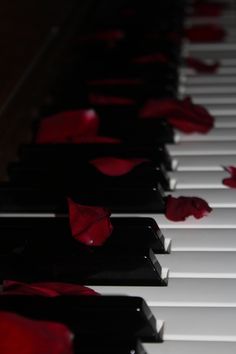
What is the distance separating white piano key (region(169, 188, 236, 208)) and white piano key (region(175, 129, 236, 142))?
226mm

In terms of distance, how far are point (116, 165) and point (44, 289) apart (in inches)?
13.9

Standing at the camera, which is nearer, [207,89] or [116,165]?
[116,165]

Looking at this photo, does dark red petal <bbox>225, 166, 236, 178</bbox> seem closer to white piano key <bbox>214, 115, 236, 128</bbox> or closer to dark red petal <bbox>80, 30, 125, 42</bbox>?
white piano key <bbox>214, 115, 236, 128</bbox>

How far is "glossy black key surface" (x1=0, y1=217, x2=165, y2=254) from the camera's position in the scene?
1191 millimetres

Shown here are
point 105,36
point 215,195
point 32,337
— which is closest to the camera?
point 32,337

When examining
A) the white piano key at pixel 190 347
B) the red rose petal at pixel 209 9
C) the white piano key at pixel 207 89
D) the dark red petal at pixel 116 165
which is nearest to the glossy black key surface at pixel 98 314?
the white piano key at pixel 190 347

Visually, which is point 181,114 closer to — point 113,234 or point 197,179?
point 197,179

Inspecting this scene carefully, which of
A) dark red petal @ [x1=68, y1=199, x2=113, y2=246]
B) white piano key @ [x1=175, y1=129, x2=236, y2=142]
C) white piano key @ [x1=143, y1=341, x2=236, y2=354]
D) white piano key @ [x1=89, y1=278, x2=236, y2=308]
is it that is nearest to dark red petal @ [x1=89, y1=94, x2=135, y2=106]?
white piano key @ [x1=175, y1=129, x2=236, y2=142]

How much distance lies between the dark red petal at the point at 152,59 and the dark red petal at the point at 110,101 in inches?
8.6

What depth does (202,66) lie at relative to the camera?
1926 millimetres

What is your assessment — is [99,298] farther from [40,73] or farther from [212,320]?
[40,73]

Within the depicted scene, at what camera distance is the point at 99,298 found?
3.43 ft

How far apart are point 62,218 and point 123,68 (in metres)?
0.70

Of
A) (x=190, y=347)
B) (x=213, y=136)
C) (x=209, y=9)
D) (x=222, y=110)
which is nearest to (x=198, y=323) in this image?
(x=190, y=347)
